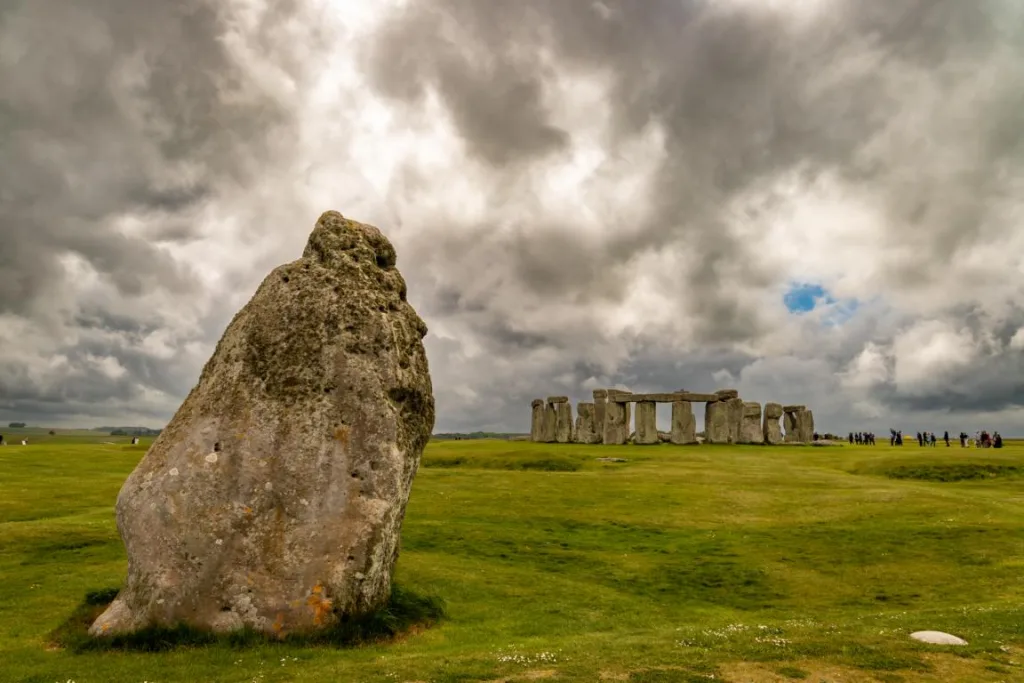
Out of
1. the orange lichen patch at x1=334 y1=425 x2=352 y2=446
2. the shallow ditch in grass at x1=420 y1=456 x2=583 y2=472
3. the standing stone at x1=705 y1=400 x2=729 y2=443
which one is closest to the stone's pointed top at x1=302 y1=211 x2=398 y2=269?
the orange lichen patch at x1=334 y1=425 x2=352 y2=446

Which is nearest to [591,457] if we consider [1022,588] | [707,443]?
[707,443]

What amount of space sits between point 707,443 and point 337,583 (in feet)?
207

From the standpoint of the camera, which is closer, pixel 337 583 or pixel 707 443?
pixel 337 583

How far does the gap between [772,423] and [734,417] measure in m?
3.99

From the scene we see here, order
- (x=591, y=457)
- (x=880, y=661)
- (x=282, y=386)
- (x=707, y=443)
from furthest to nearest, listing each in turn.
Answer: (x=707, y=443), (x=591, y=457), (x=282, y=386), (x=880, y=661)

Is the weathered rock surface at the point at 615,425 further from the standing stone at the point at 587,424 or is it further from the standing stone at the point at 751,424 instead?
the standing stone at the point at 751,424

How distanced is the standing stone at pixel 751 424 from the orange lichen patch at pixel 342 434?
63751 mm

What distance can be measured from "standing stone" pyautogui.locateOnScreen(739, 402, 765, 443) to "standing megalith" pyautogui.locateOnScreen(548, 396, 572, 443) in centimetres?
1845

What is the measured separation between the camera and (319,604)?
12.8 m

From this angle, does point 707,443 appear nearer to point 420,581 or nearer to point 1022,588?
point 1022,588

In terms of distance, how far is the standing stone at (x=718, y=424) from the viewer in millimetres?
71688

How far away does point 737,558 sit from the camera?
894 inches

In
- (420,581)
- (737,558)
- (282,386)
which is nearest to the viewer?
(282,386)

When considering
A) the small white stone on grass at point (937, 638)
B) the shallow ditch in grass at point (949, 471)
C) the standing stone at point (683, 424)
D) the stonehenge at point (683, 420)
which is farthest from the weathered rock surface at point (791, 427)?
the small white stone on grass at point (937, 638)
